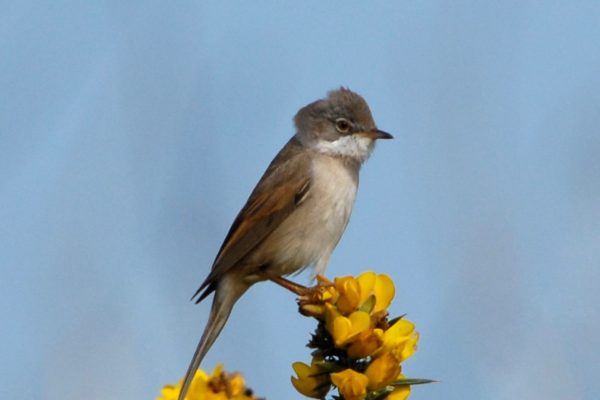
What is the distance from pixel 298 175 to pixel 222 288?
89 centimetres

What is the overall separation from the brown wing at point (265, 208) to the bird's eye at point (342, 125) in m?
0.33

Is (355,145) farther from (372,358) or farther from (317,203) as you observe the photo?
(372,358)

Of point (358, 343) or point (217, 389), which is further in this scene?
point (358, 343)

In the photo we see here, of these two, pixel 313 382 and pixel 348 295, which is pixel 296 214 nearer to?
pixel 348 295

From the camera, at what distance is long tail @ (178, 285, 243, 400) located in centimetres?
546

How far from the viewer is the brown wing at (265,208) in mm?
5984

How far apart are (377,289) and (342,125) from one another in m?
3.36

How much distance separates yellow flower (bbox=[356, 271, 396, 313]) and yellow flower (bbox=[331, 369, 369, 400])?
0.36 m

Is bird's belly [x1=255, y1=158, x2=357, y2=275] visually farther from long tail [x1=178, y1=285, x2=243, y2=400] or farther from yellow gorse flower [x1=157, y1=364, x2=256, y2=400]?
yellow gorse flower [x1=157, y1=364, x2=256, y2=400]

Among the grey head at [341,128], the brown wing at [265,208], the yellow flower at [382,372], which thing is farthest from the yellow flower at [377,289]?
the grey head at [341,128]

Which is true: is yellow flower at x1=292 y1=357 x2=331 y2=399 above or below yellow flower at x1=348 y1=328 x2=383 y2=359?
below

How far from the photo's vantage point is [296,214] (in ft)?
20.0

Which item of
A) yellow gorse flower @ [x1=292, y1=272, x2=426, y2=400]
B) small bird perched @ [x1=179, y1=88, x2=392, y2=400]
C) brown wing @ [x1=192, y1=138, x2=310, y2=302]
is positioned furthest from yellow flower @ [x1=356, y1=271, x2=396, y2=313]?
brown wing @ [x1=192, y1=138, x2=310, y2=302]

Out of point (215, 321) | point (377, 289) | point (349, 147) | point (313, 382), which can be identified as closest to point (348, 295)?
point (377, 289)
